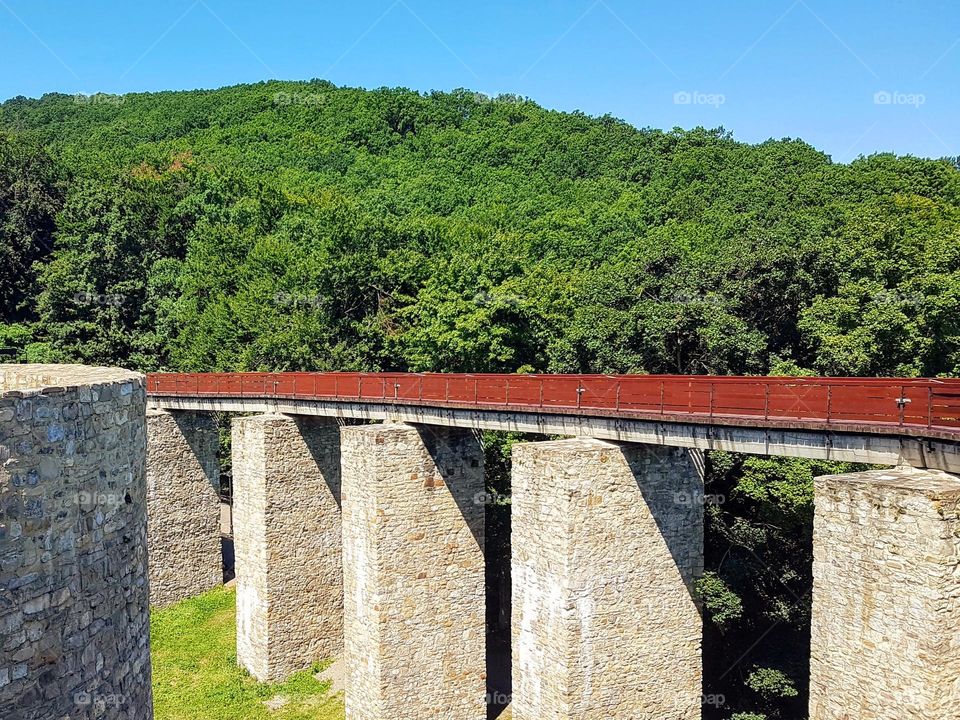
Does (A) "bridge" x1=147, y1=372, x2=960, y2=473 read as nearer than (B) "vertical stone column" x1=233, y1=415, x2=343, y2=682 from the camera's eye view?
Yes


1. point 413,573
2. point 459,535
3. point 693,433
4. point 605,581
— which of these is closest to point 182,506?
point 413,573

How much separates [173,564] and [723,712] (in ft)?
65.6

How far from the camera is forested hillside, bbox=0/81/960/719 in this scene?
22.0m

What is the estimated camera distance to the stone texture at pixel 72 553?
566cm

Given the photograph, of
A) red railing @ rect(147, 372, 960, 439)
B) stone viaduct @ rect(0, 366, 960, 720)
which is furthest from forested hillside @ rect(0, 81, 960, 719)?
red railing @ rect(147, 372, 960, 439)

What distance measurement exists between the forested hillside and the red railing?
676 cm

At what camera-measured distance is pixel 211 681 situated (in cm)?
2381

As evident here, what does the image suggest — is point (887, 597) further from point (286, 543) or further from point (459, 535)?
point (286, 543)

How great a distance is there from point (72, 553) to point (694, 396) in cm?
1106

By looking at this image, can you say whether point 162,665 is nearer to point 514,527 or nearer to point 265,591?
point 265,591

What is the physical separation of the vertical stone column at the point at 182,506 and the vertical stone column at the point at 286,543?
18.3 feet

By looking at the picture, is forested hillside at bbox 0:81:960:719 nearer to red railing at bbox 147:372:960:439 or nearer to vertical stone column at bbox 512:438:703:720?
vertical stone column at bbox 512:438:703:720

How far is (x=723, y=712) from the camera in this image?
21344 mm

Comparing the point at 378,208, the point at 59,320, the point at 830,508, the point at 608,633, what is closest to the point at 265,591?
the point at 608,633
